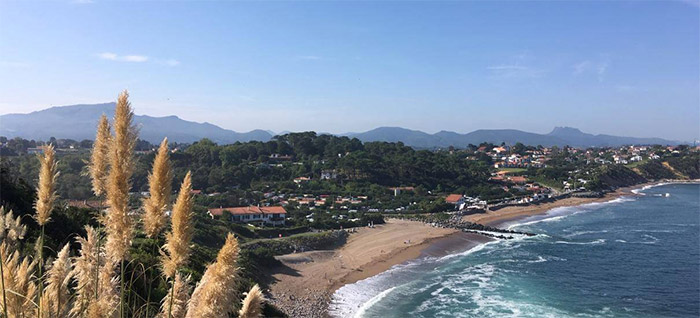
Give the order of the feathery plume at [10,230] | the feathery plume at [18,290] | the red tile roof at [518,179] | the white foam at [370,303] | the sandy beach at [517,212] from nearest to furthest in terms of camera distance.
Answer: the feathery plume at [18,290]
the feathery plume at [10,230]
the white foam at [370,303]
the sandy beach at [517,212]
the red tile roof at [518,179]

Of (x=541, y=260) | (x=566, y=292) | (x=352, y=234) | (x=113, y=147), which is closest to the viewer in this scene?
(x=113, y=147)

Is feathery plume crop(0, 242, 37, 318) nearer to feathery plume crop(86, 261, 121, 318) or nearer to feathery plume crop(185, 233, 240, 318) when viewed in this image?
feathery plume crop(86, 261, 121, 318)

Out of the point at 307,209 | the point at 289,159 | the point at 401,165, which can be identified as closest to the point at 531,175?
the point at 401,165

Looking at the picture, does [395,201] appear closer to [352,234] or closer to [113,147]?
[352,234]

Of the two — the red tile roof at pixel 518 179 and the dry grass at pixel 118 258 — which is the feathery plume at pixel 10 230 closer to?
the dry grass at pixel 118 258

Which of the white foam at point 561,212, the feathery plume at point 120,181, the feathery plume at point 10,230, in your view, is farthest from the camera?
the white foam at point 561,212

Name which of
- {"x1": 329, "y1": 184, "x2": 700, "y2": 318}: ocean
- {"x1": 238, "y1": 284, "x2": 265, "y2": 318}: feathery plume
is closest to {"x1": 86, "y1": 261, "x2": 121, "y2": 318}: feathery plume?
{"x1": 238, "y1": 284, "x2": 265, "y2": 318}: feathery plume

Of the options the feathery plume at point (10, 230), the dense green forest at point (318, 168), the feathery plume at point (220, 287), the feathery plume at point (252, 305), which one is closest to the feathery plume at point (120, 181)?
the feathery plume at point (220, 287)

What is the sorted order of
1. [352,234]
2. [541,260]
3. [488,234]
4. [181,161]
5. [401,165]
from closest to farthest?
1. [541,260]
2. [352,234]
3. [488,234]
4. [181,161]
5. [401,165]
